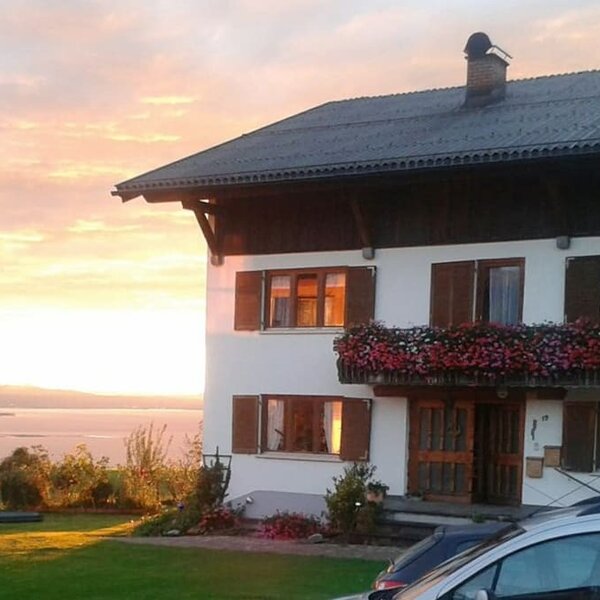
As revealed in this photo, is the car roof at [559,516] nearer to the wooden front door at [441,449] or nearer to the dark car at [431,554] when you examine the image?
the dark car at [431,554]

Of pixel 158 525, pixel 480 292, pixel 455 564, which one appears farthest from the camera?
pixel 158 525

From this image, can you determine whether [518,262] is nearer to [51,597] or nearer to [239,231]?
[239,231]

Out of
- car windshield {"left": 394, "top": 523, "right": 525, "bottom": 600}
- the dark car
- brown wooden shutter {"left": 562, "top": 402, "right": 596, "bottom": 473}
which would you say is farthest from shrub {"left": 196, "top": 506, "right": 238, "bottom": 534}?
car windshield {"left": 394, "top": 523, "right": 525, "bottom": 600}

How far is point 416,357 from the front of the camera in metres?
21.4

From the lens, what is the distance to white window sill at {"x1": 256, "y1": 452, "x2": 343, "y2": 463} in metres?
23.6

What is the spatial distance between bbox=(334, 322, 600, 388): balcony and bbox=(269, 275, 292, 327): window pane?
2267 mm

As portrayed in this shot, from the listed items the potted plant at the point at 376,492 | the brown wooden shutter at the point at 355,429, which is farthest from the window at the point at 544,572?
the brown wooden shutter at the point at 355,429

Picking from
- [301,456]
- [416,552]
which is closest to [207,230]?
[301,456]

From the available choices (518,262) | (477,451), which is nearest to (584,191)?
(518,262)

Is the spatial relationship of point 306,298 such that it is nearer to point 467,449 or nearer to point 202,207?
point 202,207

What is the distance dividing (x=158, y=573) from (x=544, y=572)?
472 inches

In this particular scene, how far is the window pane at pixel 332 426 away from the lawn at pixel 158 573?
392 centimetres

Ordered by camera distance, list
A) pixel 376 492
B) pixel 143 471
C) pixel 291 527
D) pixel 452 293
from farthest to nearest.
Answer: pixel 143 471 < pixel 291 527 < pixel 376 492 < pixel 452 293

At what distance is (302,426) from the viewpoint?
24.2 m
